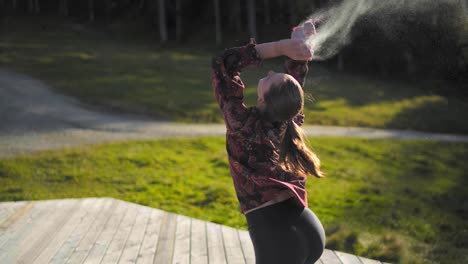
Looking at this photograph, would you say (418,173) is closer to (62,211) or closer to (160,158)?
(160,158)

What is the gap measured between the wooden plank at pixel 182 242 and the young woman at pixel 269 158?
7.22ft

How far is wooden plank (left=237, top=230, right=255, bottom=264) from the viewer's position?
4.61 m

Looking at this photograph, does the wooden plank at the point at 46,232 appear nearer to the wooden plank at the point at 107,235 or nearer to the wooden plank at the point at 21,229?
the wooden plank at the point at 21,229

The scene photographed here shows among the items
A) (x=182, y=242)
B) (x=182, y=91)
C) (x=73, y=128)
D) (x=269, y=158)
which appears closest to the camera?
(x=269, y=158)

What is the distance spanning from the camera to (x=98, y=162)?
9.30 m

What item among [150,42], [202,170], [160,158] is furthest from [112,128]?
[150,42]

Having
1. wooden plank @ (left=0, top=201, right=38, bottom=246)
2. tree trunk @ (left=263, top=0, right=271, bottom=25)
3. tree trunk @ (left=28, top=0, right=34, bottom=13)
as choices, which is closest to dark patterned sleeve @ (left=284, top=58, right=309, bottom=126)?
wooden plank @ (left=0, top=201, right=38, bottom=246)

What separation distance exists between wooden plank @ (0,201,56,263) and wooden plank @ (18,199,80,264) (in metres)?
0.06

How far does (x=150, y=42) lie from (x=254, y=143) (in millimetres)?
30506

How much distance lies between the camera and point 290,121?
8.53 ft

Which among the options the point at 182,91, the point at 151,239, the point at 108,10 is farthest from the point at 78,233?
the point at 108,10

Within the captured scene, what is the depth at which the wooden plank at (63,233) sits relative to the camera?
472 cm

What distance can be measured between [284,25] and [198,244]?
458 inches

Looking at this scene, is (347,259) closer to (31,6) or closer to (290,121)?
(290,121)
